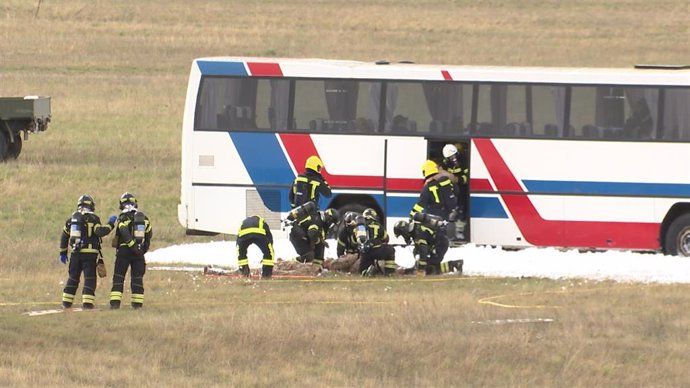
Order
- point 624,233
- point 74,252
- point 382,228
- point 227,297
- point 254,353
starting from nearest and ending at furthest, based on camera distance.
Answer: point 254,353, point 74,252, point 227,297, point 382,228, point 624,233

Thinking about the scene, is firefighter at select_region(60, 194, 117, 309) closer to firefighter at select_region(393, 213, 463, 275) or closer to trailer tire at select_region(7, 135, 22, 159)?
firefighter at select_region(393, 213, 463, 275)

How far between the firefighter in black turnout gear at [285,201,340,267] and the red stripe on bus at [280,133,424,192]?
1679mm

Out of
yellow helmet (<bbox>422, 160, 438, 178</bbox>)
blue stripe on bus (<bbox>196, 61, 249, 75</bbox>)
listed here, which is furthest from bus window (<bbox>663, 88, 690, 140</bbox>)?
blue stripe on bus (<bbox>196, 61, 249, 75</bbox>)

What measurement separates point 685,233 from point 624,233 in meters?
0.90

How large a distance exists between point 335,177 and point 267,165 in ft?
3.61

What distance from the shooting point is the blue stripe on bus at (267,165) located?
1053 inches

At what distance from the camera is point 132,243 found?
2041 centimetres

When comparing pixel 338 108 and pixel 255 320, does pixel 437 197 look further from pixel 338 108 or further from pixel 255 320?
pixel 255 320

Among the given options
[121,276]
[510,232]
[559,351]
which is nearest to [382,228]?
[510,232]

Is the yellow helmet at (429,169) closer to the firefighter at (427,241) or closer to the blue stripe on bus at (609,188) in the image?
the firefighter at (427,241)

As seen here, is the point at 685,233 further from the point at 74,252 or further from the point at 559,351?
the point at 74,252

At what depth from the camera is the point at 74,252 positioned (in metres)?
20.5

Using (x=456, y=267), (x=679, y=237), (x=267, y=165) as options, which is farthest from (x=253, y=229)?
(x=679, y=237)

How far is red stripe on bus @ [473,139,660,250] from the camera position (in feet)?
84.4
